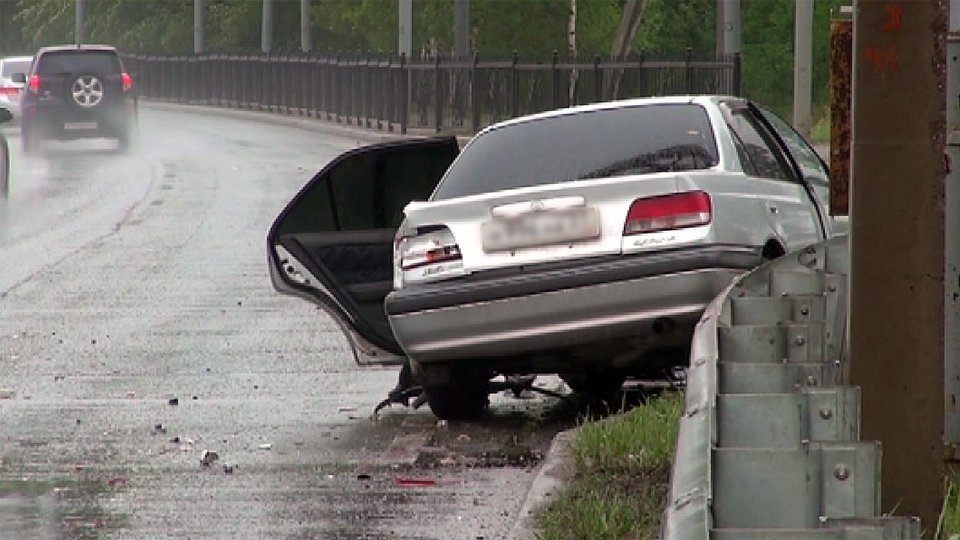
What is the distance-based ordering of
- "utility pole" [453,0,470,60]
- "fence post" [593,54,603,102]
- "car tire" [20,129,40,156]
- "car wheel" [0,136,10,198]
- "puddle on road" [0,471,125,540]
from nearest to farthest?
"puddle on road" [0,471,125,540] → "car wheel" [0,136,10,198] → "fence post" [593,54,603,102] → "car tire" [20,129,40,156] → "utility pole" [453,0,470,60]

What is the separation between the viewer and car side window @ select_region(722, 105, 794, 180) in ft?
38.0

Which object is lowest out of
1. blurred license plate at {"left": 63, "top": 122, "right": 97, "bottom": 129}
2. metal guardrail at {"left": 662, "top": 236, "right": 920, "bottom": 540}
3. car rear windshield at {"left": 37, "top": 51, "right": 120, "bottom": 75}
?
blurred license plate at {"left": 63, "top": 122, "right": 97, "bottom": 129}

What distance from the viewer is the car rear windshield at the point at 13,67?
180ft

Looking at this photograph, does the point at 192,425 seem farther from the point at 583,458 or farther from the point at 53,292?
the point at 53,292

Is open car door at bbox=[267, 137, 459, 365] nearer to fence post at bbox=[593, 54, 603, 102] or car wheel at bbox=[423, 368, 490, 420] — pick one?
car wheel at bbox=[423, 368, 490, 420]

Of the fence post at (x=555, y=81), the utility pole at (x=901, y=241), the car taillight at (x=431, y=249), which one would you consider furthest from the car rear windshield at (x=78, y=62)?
the utility pole at (x=901, y=241)

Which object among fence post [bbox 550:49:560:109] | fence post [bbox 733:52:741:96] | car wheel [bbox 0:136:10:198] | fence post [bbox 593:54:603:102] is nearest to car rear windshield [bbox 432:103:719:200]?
car wheel [bbox 0:136:10:198]

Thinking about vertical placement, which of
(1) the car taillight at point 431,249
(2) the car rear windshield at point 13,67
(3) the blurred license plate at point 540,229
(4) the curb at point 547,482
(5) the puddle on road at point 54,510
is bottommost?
(2) the car rear windshield at point 13,67

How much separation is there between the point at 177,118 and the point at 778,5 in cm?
2037

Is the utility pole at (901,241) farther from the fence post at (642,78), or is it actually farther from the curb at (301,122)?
the fence post at (642,78)

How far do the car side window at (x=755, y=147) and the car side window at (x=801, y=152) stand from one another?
0.28m

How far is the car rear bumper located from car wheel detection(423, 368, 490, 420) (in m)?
0.56

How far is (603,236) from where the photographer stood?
10680mm

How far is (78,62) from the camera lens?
45.5m
